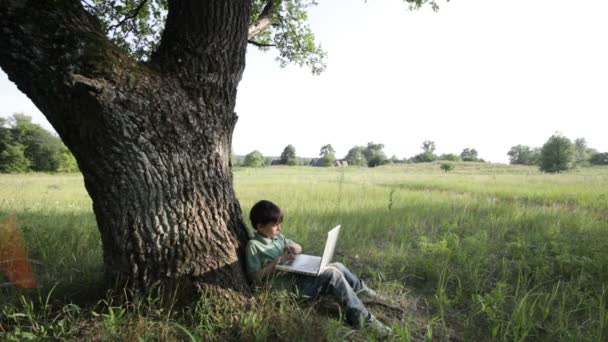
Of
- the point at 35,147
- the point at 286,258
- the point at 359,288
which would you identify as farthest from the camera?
the point at 35,147

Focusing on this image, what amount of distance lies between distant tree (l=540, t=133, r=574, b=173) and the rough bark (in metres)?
51.2

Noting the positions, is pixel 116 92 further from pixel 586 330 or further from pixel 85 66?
pixel 586 330

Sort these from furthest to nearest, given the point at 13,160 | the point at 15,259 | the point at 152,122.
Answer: the point at 13,160
the point at 15,259
the point at 152,122

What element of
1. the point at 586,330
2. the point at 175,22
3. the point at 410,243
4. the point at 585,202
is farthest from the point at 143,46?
the point at 585,202

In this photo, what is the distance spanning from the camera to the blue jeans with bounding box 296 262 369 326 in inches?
89.7

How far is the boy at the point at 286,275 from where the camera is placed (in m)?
2.31

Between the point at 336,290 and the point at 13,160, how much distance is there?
59.9 meters

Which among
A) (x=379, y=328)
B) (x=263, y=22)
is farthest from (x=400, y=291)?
(x=263, y=22)

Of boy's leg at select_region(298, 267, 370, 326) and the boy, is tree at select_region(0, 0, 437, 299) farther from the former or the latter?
boy's leg at select_region(298, 267, 370, 326)

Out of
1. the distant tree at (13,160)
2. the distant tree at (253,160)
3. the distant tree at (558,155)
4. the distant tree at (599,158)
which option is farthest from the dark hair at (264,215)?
the distant tree at (599,158)

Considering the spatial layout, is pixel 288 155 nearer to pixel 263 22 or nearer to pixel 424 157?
pixel 424 157

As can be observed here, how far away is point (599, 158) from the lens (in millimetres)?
66062

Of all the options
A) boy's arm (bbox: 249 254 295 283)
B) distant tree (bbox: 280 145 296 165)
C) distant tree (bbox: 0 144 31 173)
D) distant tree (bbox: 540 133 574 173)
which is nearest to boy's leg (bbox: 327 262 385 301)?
boy's arm (bbox: 249 254 295 283)

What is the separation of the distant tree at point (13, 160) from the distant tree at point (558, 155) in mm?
80085
